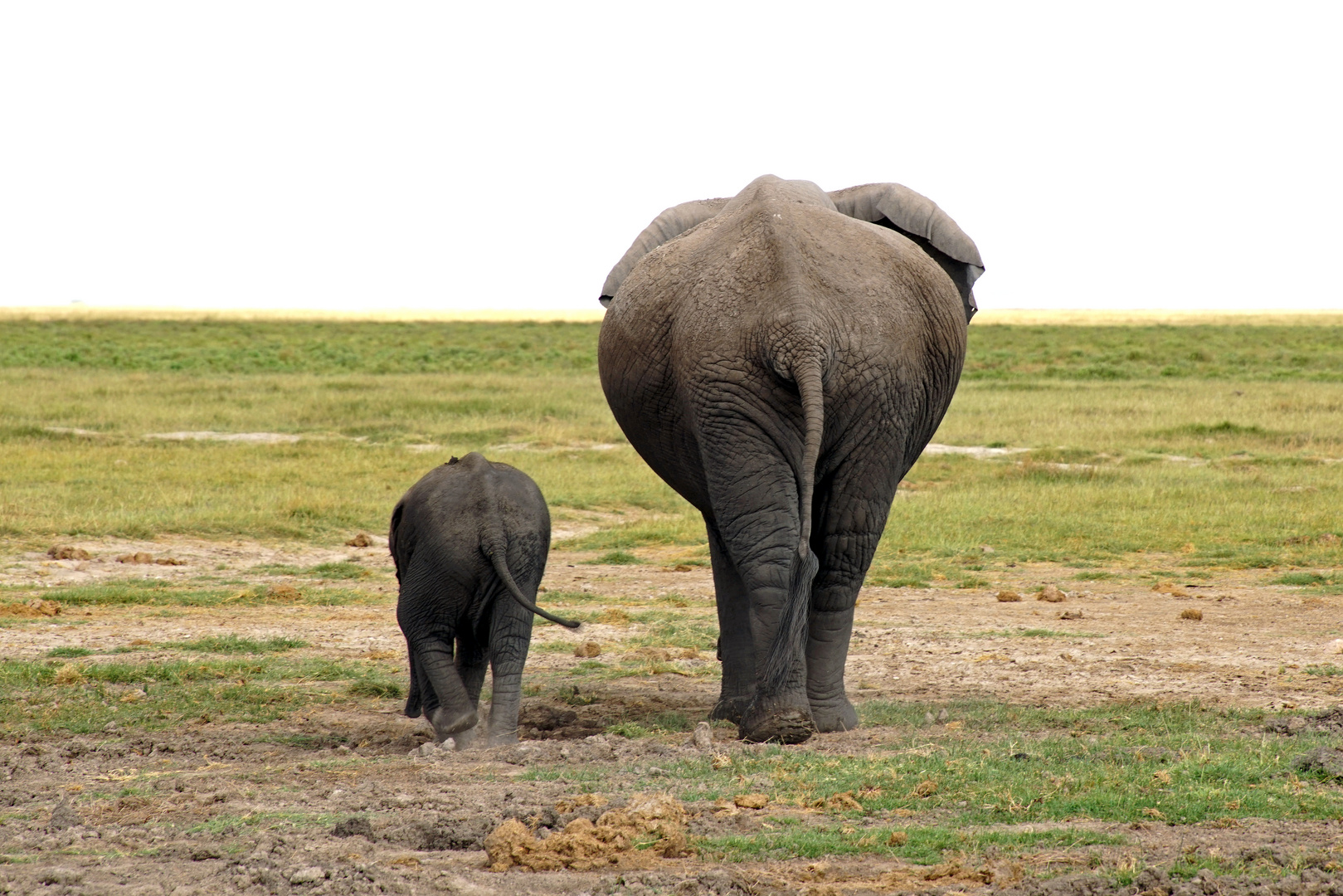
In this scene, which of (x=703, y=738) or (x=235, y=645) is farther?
(x=235, y=645)

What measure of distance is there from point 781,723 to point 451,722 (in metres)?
1.62

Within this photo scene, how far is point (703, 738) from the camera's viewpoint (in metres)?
6.02

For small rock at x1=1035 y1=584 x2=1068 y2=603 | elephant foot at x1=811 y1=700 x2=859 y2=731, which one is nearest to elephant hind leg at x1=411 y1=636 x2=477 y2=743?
elephant foot at x1=811 y1=700 x2=859 y2=731

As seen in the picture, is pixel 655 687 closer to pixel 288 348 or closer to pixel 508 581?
pixel 508 581

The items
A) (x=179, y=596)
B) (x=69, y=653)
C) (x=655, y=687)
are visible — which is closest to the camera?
(x=655, y=687)

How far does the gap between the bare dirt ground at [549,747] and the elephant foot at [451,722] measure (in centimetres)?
25

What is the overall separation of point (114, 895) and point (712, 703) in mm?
4337

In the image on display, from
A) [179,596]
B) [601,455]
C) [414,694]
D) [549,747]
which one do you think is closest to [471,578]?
[414,694]

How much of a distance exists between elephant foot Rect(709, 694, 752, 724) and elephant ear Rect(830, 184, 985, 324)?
241 centimetres

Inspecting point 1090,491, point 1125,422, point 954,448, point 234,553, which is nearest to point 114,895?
point 234,553

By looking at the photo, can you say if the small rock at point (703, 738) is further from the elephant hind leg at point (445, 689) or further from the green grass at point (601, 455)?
the green grass at point (601, 455)

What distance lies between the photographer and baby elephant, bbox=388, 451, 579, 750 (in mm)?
6703

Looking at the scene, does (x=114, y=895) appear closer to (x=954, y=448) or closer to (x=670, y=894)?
(x=670, y=894)

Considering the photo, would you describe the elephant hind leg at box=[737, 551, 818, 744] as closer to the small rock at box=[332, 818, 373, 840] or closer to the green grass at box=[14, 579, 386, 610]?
the small rock at box=[332, 818, 373, 840]
